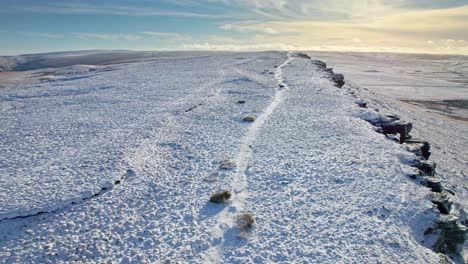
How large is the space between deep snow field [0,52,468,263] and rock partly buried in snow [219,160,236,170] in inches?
2.8

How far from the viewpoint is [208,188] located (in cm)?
1455

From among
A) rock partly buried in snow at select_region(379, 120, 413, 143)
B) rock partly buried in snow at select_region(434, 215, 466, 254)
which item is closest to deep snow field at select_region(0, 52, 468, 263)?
rock partly buried in snow at select_region(434, 215, 466, 254)

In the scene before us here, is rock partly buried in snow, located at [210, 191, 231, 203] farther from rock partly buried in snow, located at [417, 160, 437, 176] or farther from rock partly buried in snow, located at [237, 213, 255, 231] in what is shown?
rock partly buried in snow, located at [417, 160, 437, 176]

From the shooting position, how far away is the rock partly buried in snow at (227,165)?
1653 centimetres

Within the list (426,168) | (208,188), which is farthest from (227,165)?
(426,168)

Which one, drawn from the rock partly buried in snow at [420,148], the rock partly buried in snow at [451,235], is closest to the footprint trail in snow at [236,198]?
the rock partly buried in snow at [451,235]

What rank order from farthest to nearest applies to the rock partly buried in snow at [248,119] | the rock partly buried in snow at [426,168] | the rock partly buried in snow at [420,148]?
the rock partly buried in snow at [248,119]
the rock partly buried in snow at [420,148]
the rock partly buried in snow at [426,168]

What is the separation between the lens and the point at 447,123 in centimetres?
4394

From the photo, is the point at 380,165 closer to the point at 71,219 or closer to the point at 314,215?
the point at 314,215

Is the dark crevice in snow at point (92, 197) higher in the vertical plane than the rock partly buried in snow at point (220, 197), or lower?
higher

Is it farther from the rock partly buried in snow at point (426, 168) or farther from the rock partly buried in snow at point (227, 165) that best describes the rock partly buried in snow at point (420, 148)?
the rock partly buried in snow at point (227, 165)

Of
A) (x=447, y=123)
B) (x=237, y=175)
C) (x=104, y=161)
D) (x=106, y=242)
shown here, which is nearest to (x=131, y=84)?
(x=104, y=161)

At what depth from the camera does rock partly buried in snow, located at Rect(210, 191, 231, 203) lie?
13375 mm

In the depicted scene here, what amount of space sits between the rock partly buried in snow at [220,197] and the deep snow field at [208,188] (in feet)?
1.05
